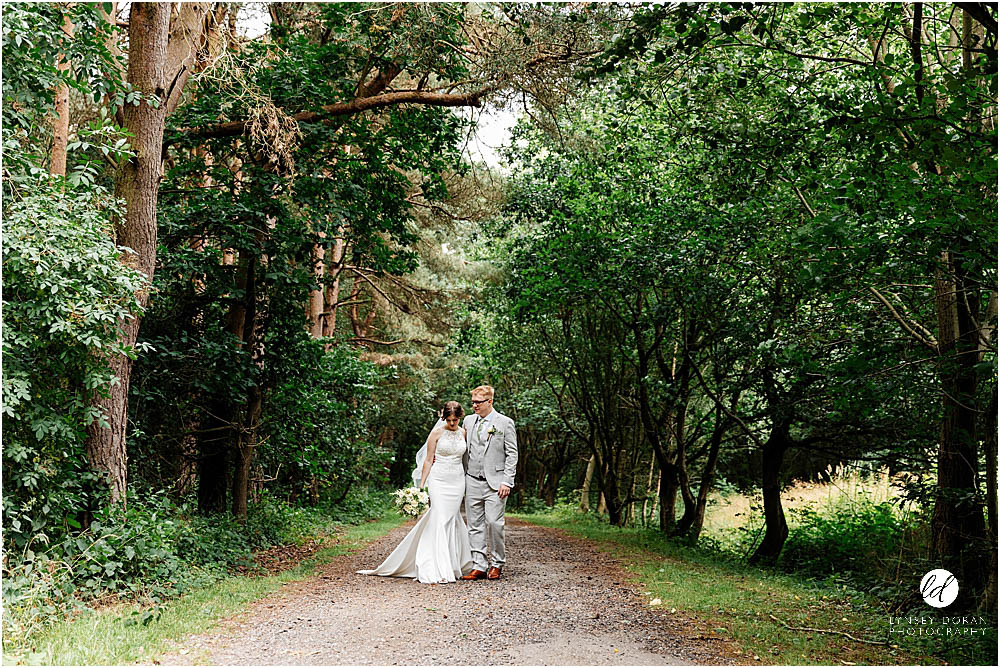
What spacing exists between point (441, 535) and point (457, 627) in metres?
2.80

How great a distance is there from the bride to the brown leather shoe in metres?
0.11

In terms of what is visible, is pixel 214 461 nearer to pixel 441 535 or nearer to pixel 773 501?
pixel 441 535

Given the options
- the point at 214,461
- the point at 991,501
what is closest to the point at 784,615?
the point at 991,501

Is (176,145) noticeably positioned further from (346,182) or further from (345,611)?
(345,611)

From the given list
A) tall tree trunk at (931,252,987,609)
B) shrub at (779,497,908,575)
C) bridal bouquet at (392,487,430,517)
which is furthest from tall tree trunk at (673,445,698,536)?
tall tree trunk at (931,252,987,609)

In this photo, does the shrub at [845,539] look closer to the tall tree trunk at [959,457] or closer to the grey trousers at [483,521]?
the tall tree trunk at [959,457]

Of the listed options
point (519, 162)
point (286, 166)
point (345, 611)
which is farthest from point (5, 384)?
point (519, 162)

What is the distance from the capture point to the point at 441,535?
9.15 m

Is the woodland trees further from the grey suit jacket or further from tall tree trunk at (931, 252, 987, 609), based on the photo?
the grey suit jacket

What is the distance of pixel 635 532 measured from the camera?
1623 cm

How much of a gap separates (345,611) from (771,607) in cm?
393

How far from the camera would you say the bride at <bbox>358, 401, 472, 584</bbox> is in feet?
29.5

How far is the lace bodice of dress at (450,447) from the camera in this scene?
9.72 metres

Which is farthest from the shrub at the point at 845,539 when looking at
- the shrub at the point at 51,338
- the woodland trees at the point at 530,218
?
the shrub at the point at 51,338
